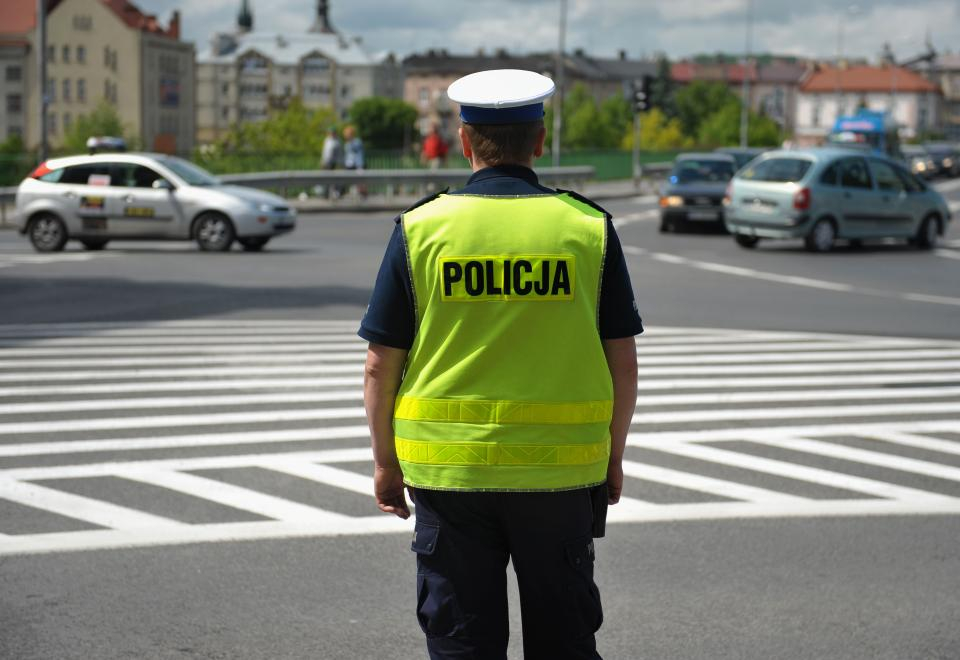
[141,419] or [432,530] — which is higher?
[432,530]

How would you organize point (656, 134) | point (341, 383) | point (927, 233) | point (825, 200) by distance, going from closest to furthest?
1. point (341, 383)
2. point (825, 200)
3. point (927, 233)
4. point (656, 134)

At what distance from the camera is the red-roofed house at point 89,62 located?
142 meters

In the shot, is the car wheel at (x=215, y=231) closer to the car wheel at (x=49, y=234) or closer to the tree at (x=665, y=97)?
the car wheel at (x=49, y=234)

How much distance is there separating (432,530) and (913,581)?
119 inches

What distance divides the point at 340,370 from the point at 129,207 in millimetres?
12473

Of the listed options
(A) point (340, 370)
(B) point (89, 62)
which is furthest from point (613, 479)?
(B) point (89, 62)

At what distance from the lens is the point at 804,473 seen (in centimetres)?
753

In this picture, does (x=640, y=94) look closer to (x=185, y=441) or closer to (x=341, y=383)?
(x=341, y=383)

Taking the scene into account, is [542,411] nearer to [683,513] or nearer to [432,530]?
[432,530]

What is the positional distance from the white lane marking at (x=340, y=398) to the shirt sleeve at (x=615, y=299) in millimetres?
6308

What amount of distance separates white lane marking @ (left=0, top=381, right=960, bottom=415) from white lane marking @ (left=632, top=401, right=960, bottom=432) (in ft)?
1.00

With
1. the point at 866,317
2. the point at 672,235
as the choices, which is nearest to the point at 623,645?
the point at 866,317

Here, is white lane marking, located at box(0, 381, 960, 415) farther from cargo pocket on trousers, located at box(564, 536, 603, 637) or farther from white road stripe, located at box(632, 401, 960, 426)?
cargo pocket on trousers, located at box(564, 536, 603, 637)

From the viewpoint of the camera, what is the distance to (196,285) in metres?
17.3
